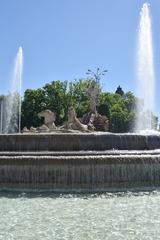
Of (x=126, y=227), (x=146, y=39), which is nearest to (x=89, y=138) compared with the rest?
(x=126, y=227)

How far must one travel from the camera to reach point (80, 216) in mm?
9414

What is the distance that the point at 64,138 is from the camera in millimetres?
16047

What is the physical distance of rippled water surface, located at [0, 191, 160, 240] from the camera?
796 cm

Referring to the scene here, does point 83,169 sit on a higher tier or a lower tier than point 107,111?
lower

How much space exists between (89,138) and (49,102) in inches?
1601

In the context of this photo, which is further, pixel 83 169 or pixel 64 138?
pixel 64 138

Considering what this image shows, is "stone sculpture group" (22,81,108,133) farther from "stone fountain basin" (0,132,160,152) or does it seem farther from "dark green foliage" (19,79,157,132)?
"dark green foliage" (19,79,157,132)

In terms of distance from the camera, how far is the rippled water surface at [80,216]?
313 inches

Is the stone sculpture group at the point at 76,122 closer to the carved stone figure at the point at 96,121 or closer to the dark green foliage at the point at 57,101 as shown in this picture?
the carved stone figure at the point at 96,121

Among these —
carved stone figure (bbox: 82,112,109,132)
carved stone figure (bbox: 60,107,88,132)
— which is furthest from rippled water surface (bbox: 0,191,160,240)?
carved stone figure (bbox: 82,112,109,132)

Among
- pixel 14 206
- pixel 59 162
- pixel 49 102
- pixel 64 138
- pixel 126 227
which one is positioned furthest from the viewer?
pixel 49 102

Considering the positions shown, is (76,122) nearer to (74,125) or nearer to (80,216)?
(74,125)

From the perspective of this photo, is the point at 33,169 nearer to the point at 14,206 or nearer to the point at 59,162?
the point at 59,162

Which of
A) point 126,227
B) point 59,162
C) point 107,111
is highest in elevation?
point 107,111
